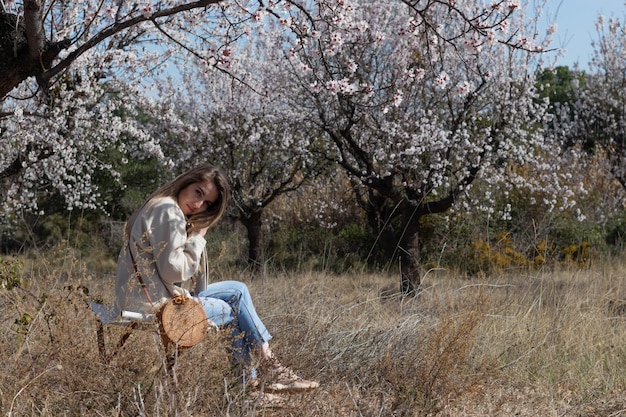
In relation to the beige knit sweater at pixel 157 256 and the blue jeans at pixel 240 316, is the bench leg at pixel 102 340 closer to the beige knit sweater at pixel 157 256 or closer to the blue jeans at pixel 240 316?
the beige knit sweater at pixel 157 256

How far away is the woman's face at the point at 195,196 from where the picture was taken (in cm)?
351

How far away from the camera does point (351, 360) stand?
4047mm

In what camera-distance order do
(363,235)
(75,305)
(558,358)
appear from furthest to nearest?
(363,235)
(558,358)
(75,305)

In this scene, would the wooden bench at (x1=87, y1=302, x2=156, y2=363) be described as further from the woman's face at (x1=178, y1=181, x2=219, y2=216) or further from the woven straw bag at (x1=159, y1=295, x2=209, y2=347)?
the woman's face at (x1=178, y1=181, x2=219, y2=216)

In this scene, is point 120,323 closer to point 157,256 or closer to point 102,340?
point 102,340

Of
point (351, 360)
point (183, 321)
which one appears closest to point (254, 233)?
point (351, 360)

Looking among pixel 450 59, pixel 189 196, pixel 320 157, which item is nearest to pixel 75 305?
pixel 189 196

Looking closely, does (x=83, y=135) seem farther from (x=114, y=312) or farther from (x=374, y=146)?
(x=114, y=312)

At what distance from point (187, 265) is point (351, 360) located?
4.07 feet

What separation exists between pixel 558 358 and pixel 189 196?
2404mm

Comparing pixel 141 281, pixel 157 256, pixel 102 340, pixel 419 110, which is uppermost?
pixel 419 110

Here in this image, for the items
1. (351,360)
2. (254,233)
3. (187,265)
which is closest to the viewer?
(187,265)

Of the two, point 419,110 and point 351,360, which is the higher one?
point 419,110

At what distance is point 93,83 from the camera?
7566 millimetres
